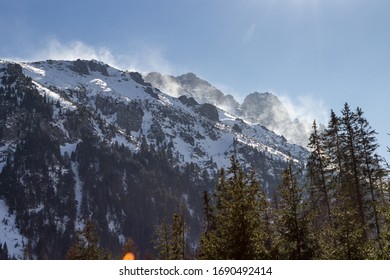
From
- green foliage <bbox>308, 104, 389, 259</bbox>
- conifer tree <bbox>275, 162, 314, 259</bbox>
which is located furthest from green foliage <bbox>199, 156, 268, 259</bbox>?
green foliage <bbox>308, 104, 389, 259</bbox>

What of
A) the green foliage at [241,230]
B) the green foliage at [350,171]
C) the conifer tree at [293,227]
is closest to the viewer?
the conifer tree at [293,227]

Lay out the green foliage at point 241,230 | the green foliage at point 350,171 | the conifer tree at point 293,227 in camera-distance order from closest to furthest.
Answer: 1. the conifer tree at point 293,227
2. the green foliage at point 241,230
3. the green foliage at point 350,171

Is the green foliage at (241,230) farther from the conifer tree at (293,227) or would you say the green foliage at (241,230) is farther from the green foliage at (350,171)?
the green foliage at (350,171)

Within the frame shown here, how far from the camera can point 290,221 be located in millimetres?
22578

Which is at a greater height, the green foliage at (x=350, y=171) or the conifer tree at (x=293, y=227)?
the green foliage at (x=350, y=171)

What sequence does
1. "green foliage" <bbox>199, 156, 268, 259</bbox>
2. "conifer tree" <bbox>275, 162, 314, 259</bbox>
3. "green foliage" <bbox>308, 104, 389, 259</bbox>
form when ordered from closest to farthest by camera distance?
"conifer tree" <bbox>275, 162, 314, 259</bbox> → "green foliage" <bbox>199, 156, 268, 259</bbox> → "green foliage" <bbox>308, 104, 389, 259</bbox>

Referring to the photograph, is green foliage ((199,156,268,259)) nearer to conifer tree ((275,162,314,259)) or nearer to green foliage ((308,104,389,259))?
conifer tree ((275,162,314,259))

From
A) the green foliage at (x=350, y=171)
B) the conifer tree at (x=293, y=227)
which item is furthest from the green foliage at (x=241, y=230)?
the green foliage at (x=350, y=171)

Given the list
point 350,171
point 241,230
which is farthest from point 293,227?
point 350,171

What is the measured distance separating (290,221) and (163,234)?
27591 millimetres

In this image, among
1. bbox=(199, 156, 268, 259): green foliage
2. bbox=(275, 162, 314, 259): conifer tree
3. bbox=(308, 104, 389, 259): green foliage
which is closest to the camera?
bbox=(275, 162, 314, 259): conifer tree

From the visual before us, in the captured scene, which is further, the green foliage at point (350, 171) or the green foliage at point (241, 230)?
the green foliage at point (350, 171)
